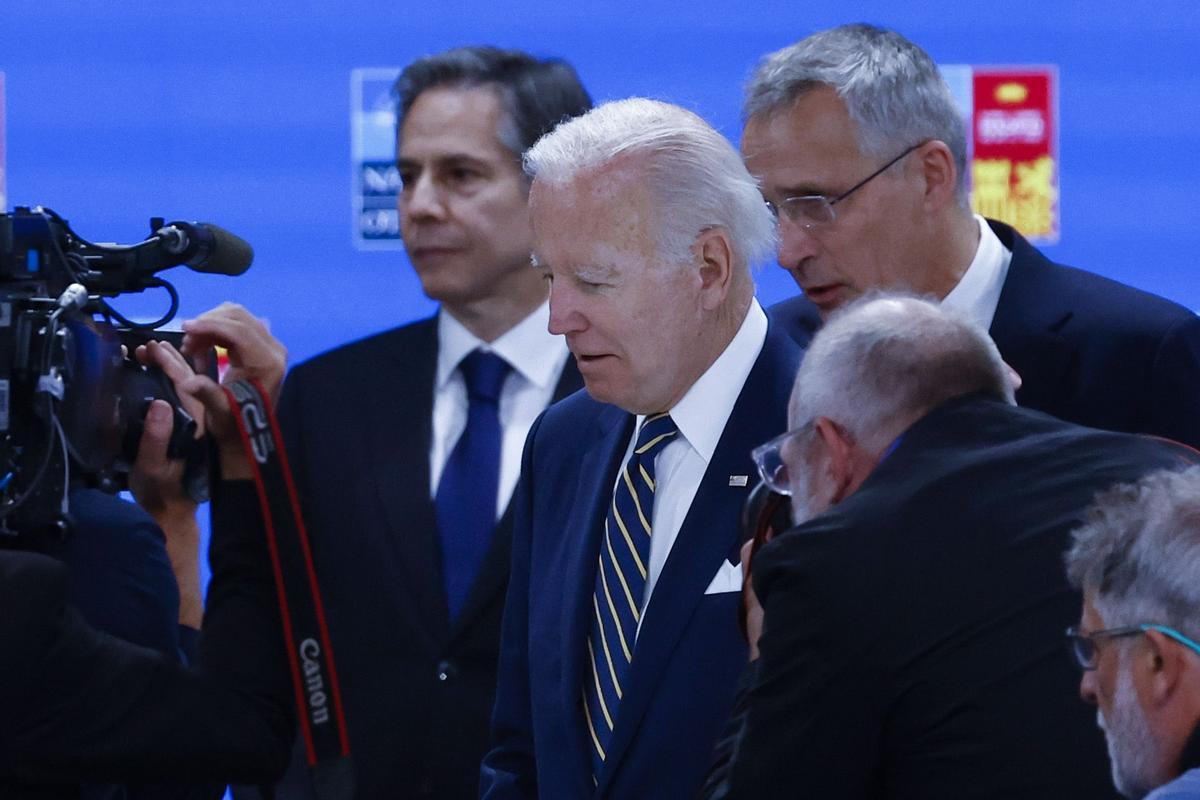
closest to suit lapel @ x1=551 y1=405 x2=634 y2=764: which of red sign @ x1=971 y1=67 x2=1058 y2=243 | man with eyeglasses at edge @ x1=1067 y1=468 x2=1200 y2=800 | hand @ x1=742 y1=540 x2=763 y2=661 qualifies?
hand @ x1=742 y1=540 x2=763 y2=661

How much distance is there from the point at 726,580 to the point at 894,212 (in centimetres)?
77

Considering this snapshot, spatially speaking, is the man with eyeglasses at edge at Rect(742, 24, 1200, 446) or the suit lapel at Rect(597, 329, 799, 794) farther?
the man with eyeglasses at edge at Rect(742, 24, 1200, 446)

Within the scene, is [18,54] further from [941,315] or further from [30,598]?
[941,315]

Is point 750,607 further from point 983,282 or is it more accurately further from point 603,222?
point 983,282

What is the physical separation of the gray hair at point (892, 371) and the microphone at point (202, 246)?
0.93 meters

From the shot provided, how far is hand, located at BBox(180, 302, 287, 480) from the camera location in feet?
7.47

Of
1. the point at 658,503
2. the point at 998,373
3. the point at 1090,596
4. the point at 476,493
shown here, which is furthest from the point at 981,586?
the point at 476,493

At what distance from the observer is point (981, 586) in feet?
4.98

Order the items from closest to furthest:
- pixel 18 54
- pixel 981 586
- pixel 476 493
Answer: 1. pixel 981 586
2. pixel 476 493
3. pixel 18 54

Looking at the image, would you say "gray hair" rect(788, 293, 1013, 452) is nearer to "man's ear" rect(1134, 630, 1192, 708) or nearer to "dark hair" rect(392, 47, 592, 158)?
"man's ear" rect(1134, 630, 1192, 708)

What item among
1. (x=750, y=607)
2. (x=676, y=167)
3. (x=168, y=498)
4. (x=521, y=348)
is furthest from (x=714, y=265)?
(x=168, y=498)

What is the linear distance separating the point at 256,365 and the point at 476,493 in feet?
1.22

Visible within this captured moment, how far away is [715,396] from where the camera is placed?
195 centimetres

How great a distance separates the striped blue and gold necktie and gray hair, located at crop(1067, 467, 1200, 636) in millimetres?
Result: 599
